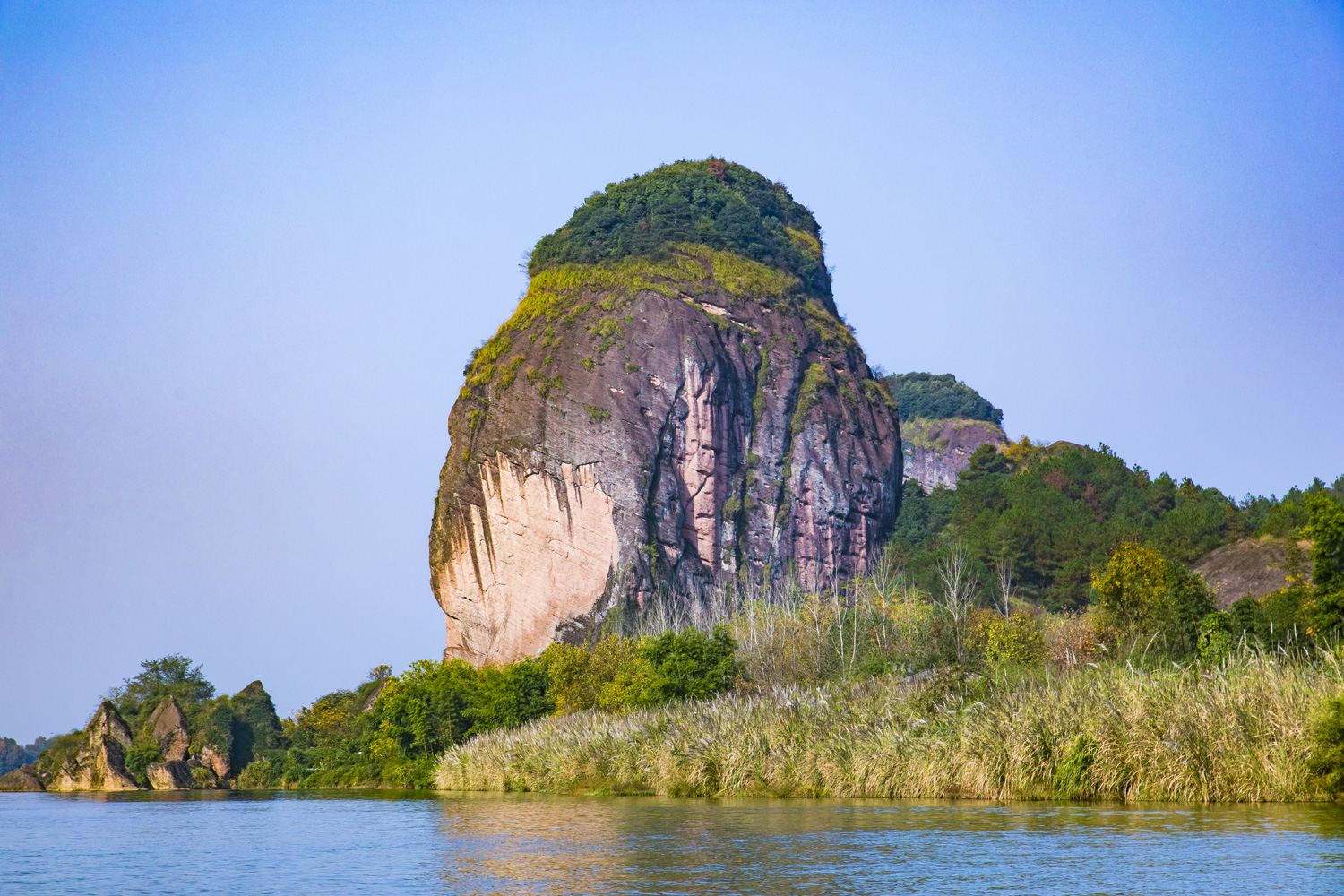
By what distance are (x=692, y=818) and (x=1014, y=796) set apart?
18.4ft

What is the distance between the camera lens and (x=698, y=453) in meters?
84.4

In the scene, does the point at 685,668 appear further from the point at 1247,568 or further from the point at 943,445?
the point at 943,445

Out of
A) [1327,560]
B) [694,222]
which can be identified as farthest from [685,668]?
[694,222]

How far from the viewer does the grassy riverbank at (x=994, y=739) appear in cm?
1839

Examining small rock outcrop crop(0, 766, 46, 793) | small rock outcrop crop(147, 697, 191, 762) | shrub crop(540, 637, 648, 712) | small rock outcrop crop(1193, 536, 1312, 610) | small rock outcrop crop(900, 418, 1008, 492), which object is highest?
small rock outcrop crop(900, 418, 1008, 492)

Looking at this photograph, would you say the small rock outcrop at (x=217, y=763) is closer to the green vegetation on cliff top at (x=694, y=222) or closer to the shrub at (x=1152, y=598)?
the green vegetation on cliff top at (x=694, y=222)

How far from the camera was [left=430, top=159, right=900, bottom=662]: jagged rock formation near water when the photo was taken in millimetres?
79750

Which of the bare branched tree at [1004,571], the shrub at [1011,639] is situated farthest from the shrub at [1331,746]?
the bare branched tree at [1004,571]

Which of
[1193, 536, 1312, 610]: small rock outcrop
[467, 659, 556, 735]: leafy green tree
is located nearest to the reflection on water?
[467, 659, 556, 735]: leafy green tree

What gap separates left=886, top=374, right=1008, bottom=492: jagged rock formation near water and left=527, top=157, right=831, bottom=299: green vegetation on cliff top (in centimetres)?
4065

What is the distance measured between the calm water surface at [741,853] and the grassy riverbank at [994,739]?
0.83m

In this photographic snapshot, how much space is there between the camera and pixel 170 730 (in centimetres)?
7262

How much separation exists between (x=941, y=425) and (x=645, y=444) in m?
81.4

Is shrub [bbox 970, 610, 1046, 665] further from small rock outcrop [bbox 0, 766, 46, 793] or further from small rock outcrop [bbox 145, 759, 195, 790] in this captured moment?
small rock outcrop [bbox 0, 766, 46, 793]
